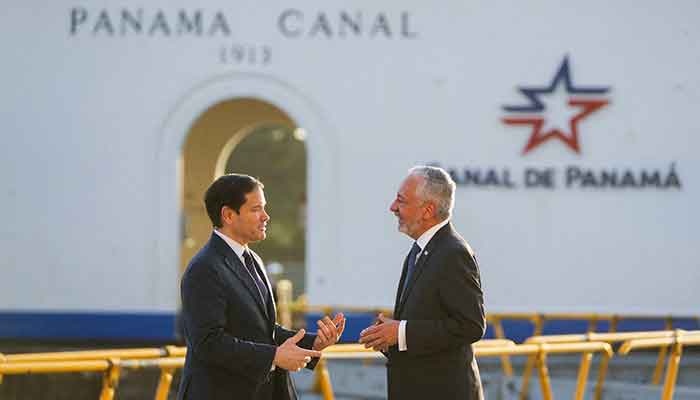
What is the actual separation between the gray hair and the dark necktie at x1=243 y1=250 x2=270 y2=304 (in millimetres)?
746

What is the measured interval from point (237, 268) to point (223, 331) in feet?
0.93

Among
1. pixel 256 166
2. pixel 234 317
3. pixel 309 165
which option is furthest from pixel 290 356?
pixel 256 166

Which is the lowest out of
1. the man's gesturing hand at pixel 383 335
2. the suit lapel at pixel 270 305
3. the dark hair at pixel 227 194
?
the man's gesturing hand at pixel 383 335

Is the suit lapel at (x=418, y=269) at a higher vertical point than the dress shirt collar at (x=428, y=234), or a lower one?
lower

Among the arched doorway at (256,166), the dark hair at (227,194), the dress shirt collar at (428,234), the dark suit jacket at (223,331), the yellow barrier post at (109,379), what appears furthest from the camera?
the arched doorway at (256,166)

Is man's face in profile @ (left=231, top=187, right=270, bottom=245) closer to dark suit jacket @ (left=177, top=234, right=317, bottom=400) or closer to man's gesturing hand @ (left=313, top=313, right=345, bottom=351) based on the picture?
dark suit jacket @ (left=177, top=234, right=317, bottom=400)

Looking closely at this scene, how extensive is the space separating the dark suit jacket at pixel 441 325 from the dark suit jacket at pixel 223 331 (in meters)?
0.58

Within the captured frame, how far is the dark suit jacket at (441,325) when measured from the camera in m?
5.34

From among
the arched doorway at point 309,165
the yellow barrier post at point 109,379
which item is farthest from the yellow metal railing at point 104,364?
the arched doorway at point 309,165

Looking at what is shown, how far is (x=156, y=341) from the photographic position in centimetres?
1390

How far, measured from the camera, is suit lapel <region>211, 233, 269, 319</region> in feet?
17.2

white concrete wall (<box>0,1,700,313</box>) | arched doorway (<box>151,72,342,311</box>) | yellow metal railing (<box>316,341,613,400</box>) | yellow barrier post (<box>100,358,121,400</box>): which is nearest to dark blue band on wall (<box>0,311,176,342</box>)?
white concrete wall (<box>0,1,700,313</box>)

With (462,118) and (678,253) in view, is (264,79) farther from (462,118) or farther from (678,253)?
(678,253)

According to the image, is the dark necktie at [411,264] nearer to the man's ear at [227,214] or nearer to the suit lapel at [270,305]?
the suit lapel at [270,305]
